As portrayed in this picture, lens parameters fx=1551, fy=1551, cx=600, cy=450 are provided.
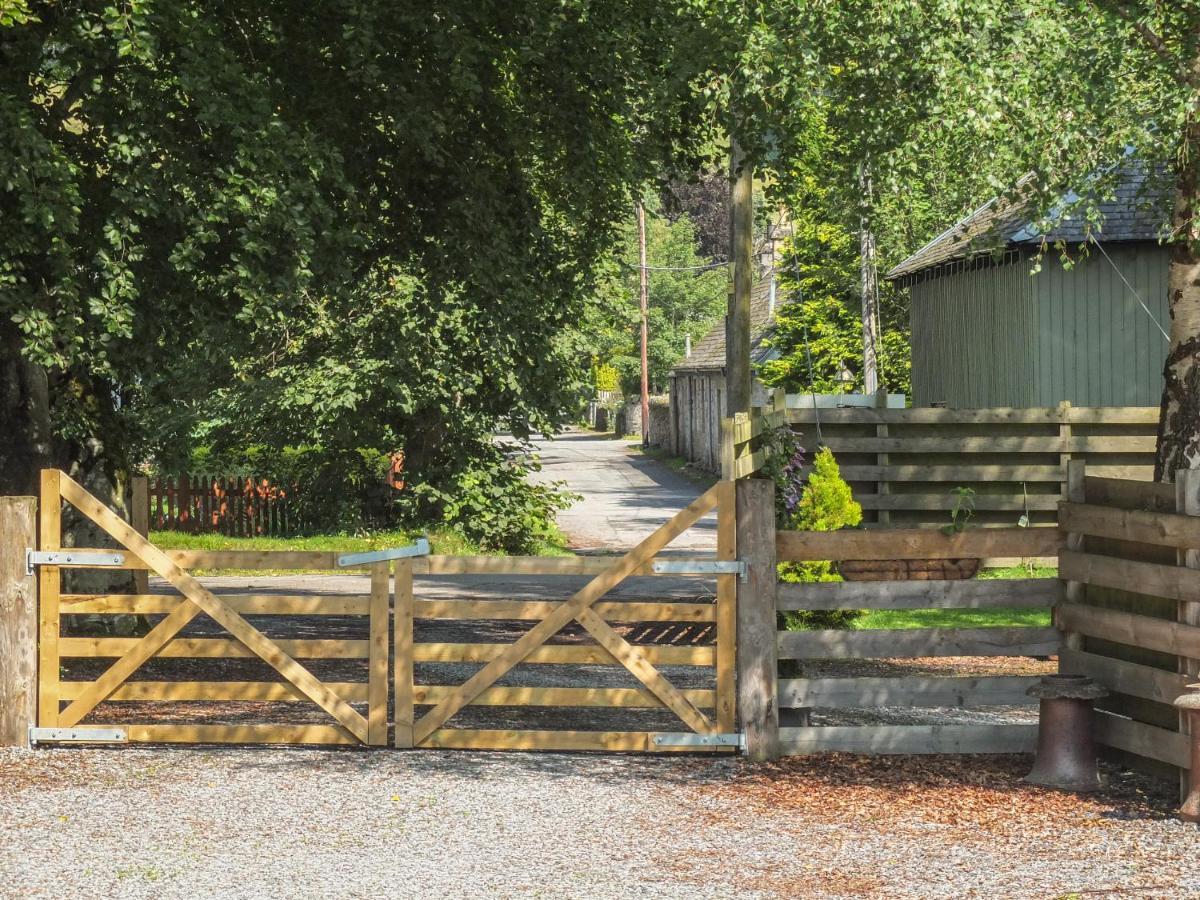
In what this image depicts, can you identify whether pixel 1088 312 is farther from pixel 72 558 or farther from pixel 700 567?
pixel 72 558

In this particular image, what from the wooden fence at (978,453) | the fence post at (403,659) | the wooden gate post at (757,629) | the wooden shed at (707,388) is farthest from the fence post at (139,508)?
the wooden shed at (707,388)

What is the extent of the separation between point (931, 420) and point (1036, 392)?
282 centimetres

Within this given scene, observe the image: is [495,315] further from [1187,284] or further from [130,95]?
[1187,284]

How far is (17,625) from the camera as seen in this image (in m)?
9.52

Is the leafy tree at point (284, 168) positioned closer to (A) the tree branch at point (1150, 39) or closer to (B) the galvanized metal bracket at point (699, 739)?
(A) the tree branch at point (1150, 39)

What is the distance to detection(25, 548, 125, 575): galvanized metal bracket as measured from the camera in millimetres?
9484

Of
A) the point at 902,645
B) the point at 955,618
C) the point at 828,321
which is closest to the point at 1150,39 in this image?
the point at 902,645

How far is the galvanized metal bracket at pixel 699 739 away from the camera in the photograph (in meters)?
9.15

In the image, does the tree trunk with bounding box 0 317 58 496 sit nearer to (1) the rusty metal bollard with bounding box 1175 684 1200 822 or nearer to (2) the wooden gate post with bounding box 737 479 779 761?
(2) the wooden gate post with bounding box 737 479 779 761

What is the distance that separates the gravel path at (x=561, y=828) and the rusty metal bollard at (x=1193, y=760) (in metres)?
0.10

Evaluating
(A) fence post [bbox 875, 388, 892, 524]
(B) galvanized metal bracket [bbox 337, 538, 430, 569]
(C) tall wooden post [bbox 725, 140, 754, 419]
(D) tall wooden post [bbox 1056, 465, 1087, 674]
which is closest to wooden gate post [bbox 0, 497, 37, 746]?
(B) galvanized metal bracket [bbox 337, 538, 430, 569]

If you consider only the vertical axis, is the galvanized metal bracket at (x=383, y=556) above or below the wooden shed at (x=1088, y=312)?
below

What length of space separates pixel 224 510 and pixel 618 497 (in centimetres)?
1204

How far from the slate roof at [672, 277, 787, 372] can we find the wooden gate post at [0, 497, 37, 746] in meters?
34.9
